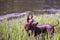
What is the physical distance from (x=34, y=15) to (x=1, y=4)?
0.30 m

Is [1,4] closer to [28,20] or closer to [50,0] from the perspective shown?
[28,20]

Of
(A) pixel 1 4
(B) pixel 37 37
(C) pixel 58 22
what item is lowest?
(B) pixel 37 37

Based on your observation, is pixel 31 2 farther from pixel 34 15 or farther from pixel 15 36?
pixel 15 36

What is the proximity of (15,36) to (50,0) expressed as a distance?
0.43 metres

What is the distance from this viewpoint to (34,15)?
159 cm

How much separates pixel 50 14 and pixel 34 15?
0.14 meters

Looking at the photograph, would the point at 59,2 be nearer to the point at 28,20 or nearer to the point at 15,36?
the point at 28,20

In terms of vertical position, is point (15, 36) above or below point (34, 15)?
below

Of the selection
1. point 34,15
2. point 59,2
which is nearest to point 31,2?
point 34,15

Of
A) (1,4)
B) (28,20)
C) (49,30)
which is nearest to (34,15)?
(28,20)

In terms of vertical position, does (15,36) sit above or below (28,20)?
below

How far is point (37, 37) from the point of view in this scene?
5.05 feet

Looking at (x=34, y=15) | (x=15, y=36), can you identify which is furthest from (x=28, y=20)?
(x=15, y=36)

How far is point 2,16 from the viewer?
5.24ft
